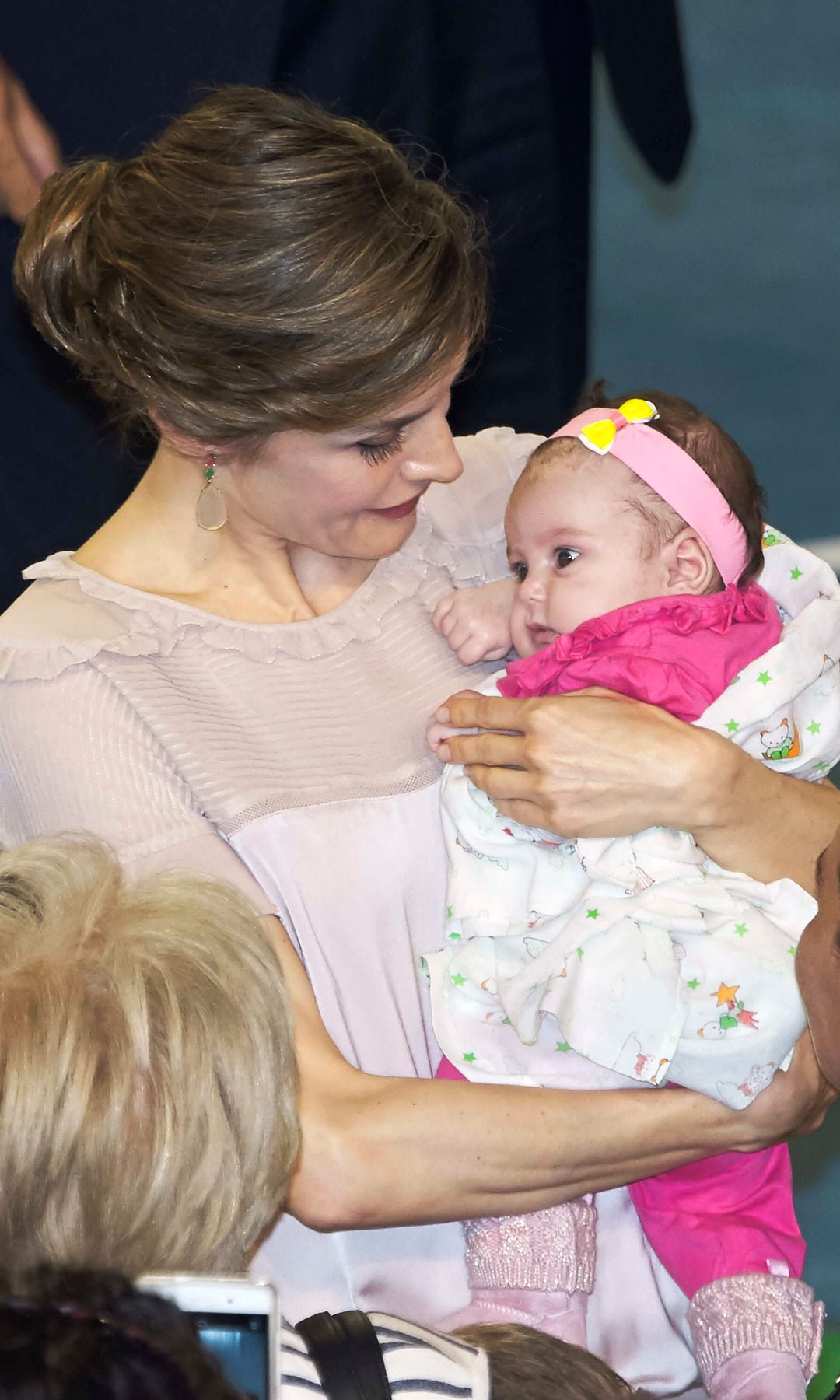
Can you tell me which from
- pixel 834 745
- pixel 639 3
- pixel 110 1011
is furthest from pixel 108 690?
pixel 639 3

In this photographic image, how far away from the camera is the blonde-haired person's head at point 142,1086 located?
3.96 feet

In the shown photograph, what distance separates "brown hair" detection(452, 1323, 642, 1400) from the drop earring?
3.42 ft

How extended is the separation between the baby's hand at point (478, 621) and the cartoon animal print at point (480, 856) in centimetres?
32

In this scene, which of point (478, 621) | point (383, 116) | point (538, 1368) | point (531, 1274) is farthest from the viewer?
point (383, 116)

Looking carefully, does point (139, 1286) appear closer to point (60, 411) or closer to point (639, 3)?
point (60, 411)

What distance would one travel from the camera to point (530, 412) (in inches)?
145

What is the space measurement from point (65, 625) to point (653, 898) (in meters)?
0.77

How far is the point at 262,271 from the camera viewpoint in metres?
1.89

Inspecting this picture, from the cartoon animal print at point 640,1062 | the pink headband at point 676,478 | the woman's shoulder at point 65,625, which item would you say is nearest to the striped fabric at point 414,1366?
the cartoon animal print at point 640,1062

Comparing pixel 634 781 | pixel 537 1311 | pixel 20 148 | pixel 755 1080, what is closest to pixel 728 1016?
pixel 755 1080

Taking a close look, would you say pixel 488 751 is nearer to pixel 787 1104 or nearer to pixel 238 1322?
pixel 787 1104

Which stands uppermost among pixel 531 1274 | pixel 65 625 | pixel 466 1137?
pixel 65 625

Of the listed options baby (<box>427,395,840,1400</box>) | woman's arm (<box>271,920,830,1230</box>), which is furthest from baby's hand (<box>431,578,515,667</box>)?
woman's arm (<box>271,920,830,1230</box>)

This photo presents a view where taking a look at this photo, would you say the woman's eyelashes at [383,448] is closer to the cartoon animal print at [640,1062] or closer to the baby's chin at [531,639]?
the baby's chin at [531,639]
